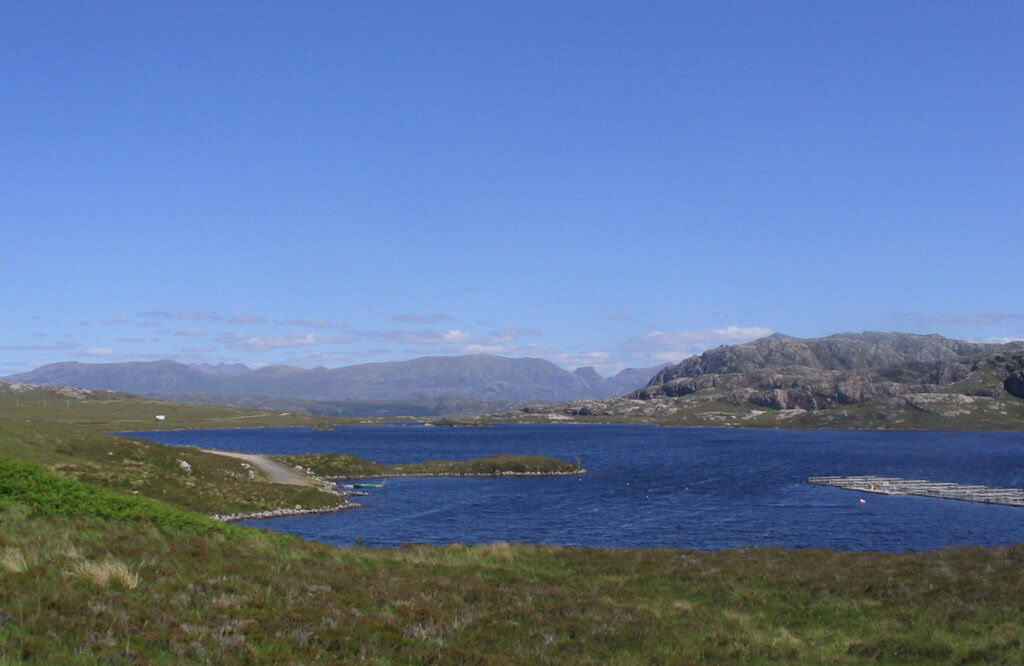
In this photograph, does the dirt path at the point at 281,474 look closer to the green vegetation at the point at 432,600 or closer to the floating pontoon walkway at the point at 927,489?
the green vegetation at the point at 432,600

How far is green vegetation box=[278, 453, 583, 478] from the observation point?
126500mm

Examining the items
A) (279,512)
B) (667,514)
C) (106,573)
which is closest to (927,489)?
(667,514)

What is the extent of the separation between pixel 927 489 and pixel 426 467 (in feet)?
266

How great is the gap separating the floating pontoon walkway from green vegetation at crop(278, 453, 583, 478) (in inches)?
1821

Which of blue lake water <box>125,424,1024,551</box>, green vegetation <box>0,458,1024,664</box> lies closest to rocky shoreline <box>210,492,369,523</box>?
blue lake water <box>125,424,1024,551</box>

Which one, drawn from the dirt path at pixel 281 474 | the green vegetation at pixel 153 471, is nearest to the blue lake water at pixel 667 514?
the green vegetation at pixel 153 471

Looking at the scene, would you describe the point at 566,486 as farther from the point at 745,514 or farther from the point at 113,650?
the point at 113,650

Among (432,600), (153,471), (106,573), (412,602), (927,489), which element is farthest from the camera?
(927,489)

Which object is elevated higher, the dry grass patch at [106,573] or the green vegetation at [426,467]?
the dry grass patch at [106,573]

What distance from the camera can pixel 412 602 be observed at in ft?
69.1

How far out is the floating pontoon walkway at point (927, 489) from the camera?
103 m

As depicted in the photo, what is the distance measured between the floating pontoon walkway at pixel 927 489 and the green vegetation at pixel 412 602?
7999cm

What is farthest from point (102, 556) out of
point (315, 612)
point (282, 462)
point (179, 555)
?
point (282, 462)

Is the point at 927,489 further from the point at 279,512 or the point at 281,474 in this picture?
the point at 281,474
